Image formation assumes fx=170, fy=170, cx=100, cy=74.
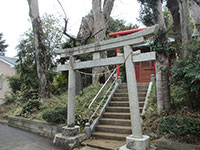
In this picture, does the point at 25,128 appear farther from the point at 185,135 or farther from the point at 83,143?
the point at 185,135

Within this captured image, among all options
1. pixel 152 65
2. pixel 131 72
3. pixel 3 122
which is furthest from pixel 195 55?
pixel 3 122

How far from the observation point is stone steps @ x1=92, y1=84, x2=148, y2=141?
5707 mm

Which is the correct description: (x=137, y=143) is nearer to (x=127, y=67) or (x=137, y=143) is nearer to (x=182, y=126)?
(x=182, y=126)

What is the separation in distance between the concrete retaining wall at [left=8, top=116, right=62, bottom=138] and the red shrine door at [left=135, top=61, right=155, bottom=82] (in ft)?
22.5

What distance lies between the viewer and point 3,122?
967 centimetres

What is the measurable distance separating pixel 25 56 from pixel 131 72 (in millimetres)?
10770

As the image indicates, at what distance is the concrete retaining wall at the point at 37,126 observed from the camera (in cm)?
671

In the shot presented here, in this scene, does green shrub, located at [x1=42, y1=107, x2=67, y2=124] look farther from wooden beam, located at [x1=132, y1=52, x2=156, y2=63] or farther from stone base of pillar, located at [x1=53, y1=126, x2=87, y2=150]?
wooden beam, located at [x1=132, y1=52, x2=156, y2=63]

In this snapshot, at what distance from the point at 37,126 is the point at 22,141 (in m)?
1.14

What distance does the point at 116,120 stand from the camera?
6273 millimetres

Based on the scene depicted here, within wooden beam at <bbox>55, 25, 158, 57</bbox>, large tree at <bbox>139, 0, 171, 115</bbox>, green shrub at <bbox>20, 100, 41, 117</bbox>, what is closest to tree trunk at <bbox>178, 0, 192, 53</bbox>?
large tree at <bbox>139, 0, 171, 115</bbox>

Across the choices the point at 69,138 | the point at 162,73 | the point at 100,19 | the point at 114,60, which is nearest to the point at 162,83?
the point at 162,73

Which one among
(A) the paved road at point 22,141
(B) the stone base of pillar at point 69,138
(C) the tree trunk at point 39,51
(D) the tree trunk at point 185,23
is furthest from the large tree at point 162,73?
(C) the tree trunk at point 39,51

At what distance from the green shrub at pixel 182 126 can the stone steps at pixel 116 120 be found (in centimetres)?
177
